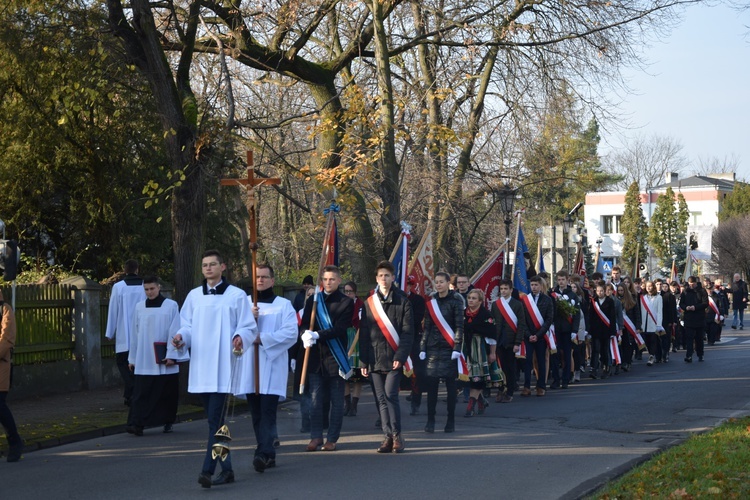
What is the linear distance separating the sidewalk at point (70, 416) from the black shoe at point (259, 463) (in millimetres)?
3092

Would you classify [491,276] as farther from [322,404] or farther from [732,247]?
[732,247]

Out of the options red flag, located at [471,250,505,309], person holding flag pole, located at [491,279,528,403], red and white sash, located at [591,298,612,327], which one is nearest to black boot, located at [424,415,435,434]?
person holding flag pole, located at [491,279,528,403]

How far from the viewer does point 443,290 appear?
1149cm

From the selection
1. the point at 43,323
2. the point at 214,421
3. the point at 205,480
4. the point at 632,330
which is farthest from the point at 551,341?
the point at 205,480

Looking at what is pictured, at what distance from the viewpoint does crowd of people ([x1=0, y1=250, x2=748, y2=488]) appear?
8539 mm

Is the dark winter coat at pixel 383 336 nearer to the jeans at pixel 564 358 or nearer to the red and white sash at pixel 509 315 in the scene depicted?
the red and white sash at pixel 509 315

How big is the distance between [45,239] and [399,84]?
9.26 metres

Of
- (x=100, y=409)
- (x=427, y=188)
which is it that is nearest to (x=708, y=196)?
(x=427, y=188)

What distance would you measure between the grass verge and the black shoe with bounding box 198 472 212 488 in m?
3.02

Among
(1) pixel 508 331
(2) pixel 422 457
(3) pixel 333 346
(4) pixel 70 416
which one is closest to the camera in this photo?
(2) pixel 422 457

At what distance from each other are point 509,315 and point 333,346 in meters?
5.40

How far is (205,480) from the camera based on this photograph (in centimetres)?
819

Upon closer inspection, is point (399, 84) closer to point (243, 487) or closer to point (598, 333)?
point (598, 333)

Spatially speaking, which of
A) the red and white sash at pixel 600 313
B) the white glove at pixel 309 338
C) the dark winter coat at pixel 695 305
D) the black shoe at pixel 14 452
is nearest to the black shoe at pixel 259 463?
the white glove at pixel 309 338
